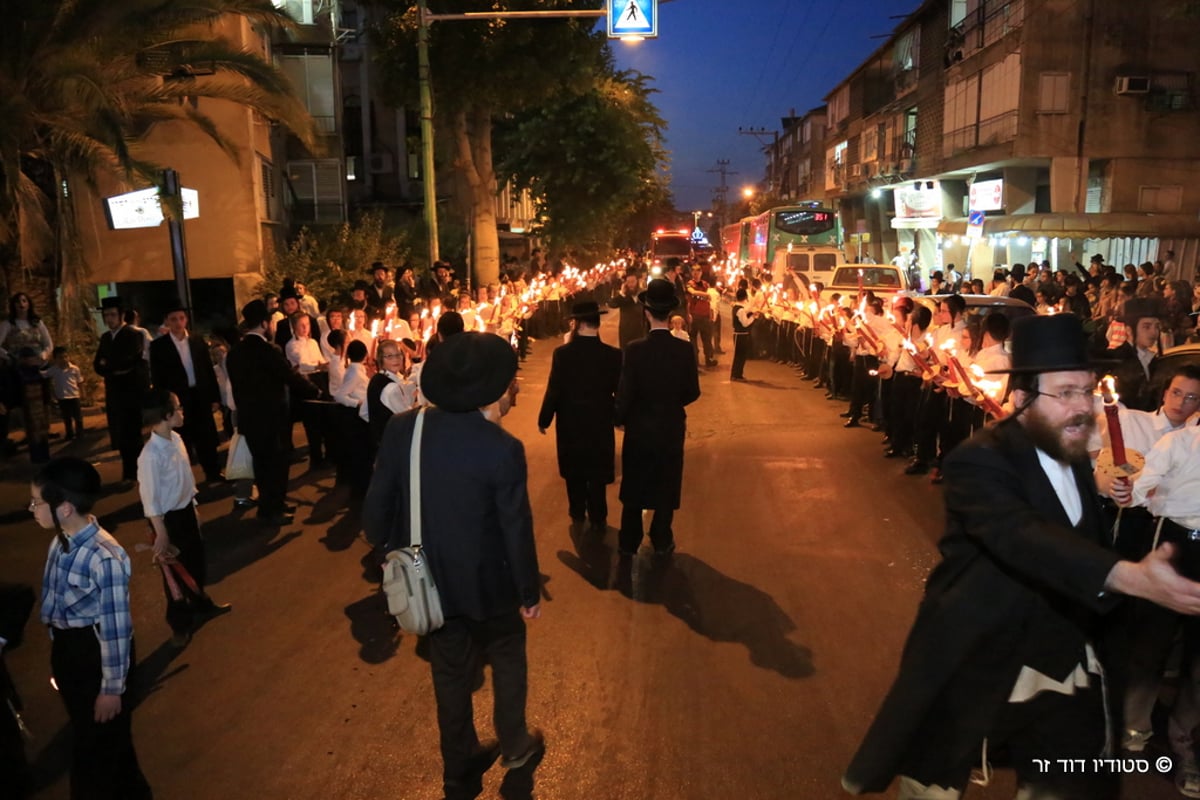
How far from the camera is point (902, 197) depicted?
1496 inches

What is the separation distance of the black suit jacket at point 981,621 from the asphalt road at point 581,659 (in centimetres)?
135

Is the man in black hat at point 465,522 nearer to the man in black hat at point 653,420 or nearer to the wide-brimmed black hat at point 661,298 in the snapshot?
the man in black hat at point 653,420

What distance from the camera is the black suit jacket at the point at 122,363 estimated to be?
9711mm

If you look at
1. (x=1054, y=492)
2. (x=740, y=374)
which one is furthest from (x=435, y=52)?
(x=1054, y=492)

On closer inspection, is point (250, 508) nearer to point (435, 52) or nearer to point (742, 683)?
point (742, 683)

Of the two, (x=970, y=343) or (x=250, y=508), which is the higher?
(x=970, y=343)

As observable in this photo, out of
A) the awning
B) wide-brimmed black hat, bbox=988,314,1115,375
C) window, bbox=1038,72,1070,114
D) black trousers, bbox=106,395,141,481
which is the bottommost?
black trousers, bbox=106,395,141,481

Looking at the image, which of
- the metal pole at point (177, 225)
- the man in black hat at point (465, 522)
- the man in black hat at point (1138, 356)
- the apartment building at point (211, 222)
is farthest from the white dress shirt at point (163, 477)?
the apartment building at point (211, 222)

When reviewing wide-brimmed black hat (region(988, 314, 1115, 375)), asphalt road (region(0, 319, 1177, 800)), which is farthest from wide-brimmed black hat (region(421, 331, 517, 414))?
wide-brimmed black hat (region(988, 314, 1115, 375))

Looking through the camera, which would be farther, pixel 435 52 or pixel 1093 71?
pixel 1093 71

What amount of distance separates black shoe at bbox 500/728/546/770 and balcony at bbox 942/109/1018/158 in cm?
2814

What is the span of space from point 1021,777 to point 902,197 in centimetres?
3762

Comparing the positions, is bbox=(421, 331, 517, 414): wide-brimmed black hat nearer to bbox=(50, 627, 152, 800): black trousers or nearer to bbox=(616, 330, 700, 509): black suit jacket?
bbox=(50, 627, 152, 800): black trousers

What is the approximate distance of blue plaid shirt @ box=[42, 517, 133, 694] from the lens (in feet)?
12.2
